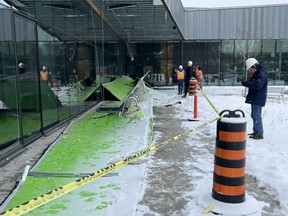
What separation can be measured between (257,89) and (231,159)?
3830mm

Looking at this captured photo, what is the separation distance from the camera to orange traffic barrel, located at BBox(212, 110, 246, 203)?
4.00 m

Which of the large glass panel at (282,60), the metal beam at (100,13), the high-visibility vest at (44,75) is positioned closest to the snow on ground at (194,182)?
the high-visibility vest at (44,75)

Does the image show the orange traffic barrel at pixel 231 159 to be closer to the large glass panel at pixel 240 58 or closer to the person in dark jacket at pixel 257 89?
the person in dark jacket at pixel 257 89

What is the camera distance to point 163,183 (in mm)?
5004

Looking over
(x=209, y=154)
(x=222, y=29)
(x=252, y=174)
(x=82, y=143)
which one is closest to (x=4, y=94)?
(x=82, y=143)

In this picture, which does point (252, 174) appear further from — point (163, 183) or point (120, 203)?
point (120, 203)

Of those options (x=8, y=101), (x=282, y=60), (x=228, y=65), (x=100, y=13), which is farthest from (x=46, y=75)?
(x=282, y=60)

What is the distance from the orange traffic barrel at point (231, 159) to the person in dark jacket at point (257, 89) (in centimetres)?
365

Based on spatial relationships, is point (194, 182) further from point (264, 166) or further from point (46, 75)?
point (46, 75)

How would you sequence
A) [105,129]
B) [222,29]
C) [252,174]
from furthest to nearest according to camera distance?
[222,29] < [105,129] < [252,174]

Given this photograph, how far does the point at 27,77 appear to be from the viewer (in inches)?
301

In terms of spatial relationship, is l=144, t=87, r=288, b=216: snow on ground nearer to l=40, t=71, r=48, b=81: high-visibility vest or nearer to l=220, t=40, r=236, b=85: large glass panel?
l=40, t=71, r=48, b=81: high-visibility vest

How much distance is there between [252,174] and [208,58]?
2580 cm

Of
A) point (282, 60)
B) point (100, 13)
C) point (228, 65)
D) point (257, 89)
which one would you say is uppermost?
point (100, 13)
